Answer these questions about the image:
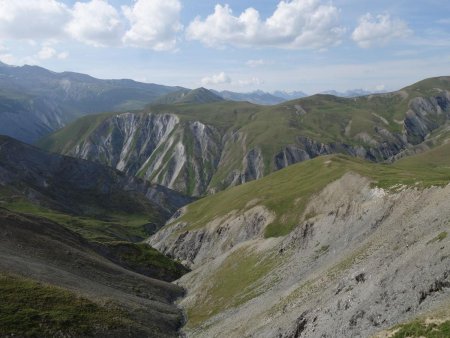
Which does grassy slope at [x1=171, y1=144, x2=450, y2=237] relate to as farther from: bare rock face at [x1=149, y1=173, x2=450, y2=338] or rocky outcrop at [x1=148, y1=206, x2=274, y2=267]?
rocky outcrop at [x1=148, y1=206, x2=274, y2=267]

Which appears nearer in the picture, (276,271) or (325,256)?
(325,256)

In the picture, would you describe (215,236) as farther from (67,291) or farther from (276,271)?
(67,291)

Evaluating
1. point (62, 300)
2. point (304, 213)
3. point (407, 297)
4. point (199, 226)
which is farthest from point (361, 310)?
point (199, 226)

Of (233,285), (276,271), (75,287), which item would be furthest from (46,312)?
(276,271)

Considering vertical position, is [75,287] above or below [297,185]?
below

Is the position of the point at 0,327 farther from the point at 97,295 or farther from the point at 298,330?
the point at 298,330

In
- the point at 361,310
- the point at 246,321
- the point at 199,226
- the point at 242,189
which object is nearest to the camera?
the point at 361,310

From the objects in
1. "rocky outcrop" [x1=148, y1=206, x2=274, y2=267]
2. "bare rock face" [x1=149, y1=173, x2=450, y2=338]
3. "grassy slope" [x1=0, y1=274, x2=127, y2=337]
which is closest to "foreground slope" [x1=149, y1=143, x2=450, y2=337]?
"bare rock face" [x1=149, y1=173, x2=450, y2=338]
